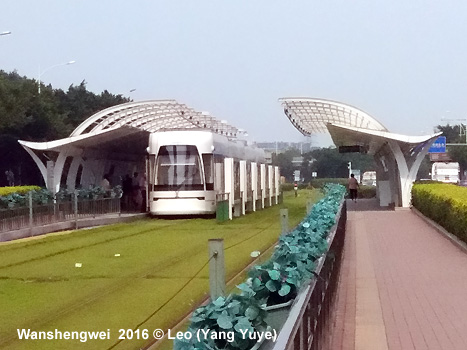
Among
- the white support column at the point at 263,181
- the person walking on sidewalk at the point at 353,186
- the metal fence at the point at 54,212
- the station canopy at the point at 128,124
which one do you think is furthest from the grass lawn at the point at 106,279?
the person walking on sidewalk at the point at 353,186

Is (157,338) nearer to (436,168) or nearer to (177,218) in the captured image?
(177,218)

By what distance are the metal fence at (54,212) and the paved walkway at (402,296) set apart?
8939 mm

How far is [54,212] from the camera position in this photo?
25344 millimetres

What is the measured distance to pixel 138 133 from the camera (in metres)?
32.9

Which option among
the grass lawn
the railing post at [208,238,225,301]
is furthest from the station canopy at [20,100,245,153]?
the railing post at [208,238,225,301]

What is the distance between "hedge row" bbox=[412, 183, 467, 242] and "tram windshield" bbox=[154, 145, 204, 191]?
24.9ft

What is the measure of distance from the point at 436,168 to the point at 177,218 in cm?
3883

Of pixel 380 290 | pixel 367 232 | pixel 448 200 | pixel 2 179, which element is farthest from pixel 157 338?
pixel 2 179

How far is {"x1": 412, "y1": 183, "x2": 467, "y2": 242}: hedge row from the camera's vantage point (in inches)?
703

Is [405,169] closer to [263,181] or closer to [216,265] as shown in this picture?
[263,181]

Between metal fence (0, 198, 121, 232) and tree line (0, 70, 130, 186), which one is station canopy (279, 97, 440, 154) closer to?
metal fence (0, 198, 121, 232)

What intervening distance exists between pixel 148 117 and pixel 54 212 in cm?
1025

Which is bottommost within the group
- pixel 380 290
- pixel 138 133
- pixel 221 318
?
pixel 380 290

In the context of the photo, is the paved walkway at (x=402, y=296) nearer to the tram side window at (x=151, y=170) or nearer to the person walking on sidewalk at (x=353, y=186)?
the tram side window at (x=151, y=170)
